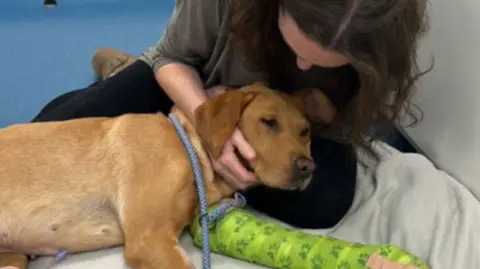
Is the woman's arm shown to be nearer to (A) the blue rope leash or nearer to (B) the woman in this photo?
(B) the woman

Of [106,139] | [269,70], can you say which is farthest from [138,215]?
[269,70]

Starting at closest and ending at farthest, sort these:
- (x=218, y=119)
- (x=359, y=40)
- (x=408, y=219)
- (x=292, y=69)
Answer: (x=359, y=40) → (x=218, y=119) → (x=408, y=219) → (x=292, y=69)

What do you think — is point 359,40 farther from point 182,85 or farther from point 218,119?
point 182,85

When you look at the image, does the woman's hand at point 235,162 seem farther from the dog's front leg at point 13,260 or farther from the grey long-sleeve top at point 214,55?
the dog's front leg at point 13,260

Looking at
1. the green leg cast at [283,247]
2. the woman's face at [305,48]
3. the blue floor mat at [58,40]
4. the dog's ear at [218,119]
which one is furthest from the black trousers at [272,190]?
the blue floor mat at [58,40]

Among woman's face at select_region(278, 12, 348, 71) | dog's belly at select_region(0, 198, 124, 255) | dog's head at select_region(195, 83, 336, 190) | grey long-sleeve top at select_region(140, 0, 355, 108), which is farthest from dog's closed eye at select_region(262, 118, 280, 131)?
dog's belly at select_region(0, 198, 124, 255)

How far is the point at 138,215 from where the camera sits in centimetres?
136

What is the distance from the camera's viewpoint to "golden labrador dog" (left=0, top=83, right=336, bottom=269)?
137 cm

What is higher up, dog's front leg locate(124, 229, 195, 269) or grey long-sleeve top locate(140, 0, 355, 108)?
grey long-sleeve top locate(140, 0, 355, 108)

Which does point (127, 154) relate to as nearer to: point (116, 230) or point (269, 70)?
point (116, 230)

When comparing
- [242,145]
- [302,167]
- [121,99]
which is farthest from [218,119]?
[121,99]

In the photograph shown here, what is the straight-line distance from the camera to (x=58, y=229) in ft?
4.56

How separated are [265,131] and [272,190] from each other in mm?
193

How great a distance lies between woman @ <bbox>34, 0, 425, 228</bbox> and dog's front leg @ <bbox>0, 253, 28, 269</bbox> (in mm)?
416
